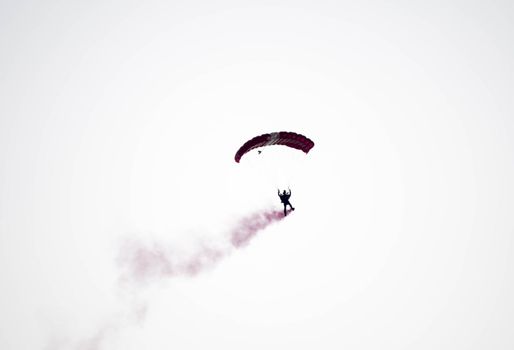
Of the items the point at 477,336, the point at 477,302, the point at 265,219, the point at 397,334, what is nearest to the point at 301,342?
the point at 397,334

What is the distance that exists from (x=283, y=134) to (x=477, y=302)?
212583 mm

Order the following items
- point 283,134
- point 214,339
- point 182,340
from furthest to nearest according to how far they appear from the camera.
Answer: point 214,339 < point 182,340 < point 283,134

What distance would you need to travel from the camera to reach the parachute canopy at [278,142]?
73.0 feet

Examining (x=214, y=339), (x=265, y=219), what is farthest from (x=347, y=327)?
(x=265, y=219)

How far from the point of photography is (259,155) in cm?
2277

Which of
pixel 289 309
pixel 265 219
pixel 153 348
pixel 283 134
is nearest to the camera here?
pixel 283 134

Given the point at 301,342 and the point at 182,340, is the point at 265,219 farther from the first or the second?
the point at 301,342

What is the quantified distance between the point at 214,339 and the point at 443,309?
114 metres

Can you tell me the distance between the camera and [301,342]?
484 ft

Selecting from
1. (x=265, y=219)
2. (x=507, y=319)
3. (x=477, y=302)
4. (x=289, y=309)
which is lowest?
(x=265, y=219)

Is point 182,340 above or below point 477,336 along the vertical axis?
above

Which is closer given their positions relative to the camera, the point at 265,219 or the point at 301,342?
the point at 265,219

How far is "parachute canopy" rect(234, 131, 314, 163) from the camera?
73.0 feet

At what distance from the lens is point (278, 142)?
23.3m
